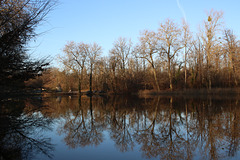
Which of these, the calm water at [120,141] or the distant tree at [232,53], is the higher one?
the distant tree at [232,53]

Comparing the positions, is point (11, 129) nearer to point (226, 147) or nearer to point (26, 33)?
point (26, 33)

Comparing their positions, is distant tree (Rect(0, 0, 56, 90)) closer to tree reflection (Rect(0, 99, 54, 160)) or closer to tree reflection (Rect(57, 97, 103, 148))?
tree reflection (Rect(0, 99, 54, 160))

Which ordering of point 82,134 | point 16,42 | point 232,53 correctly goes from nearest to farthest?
point 16,42 < point 82,134 < point 232,53

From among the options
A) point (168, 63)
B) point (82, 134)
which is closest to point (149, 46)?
point (168, 63)

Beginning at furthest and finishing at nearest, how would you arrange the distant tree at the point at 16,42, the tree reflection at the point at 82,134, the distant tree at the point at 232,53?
the distant tree at the point at 232,53 < the tree reflection at the point at 82,134 < the distant tree at the point at 16,42

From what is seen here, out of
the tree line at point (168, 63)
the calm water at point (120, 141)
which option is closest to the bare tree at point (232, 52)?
the tree line at point (168, 63)

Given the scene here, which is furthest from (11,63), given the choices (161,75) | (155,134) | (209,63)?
(161,75)

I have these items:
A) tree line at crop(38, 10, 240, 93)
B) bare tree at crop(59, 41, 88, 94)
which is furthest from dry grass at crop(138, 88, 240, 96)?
bare tree at crop(59, 41, 88, 94)

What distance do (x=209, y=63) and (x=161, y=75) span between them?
9400 mm

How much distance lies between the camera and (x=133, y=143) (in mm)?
5801

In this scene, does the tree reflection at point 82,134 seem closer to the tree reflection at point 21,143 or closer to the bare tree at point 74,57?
the tree reflection at point 21,143

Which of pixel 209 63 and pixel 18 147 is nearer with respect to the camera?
pixel 18 147

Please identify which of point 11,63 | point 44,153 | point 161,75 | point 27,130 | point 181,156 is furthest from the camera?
point 161,75

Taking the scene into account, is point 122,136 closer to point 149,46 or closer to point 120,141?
point 120,141
